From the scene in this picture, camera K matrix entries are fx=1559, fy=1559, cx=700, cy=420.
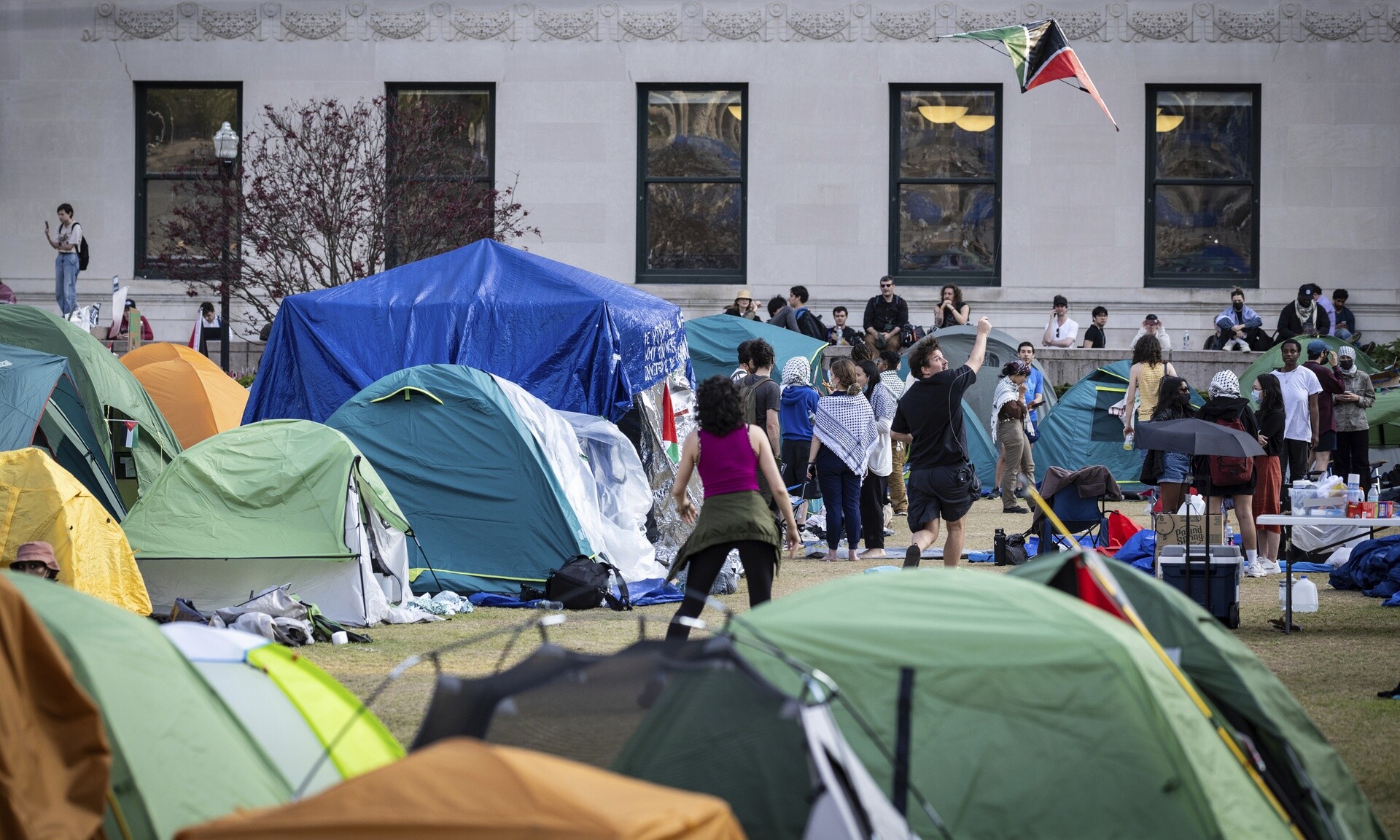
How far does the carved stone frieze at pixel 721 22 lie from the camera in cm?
2498

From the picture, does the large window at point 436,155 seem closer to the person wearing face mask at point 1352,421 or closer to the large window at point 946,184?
the large window at point 946,184

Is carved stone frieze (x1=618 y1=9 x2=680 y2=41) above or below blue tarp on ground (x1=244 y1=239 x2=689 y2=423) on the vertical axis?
above

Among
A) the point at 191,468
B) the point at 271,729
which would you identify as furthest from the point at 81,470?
the point at 271,729

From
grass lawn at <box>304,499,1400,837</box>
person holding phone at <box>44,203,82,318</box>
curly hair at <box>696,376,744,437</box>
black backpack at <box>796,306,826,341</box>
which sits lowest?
grass lawn at <box>304,499,1400,837</box>

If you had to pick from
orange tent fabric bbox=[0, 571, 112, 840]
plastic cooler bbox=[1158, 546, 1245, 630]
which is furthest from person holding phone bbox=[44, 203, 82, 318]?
orange tent fabric bbox=[0, 571, 112, 840]

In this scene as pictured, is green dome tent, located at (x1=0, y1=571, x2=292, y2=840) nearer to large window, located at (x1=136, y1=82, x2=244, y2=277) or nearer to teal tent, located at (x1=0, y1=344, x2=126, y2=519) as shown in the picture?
teal tent, located at (x1=0, y1=344, x2=126, y2=519)

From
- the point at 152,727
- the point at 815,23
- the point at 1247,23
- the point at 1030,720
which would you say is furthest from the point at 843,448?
the point at 1247,23

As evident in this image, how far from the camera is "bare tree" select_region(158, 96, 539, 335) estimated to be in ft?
67.3

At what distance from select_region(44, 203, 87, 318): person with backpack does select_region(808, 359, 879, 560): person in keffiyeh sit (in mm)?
13306

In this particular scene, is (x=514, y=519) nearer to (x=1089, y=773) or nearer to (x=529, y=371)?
(x=529, y=371)

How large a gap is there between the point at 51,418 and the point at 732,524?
735 centimetres

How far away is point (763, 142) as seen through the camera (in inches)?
995

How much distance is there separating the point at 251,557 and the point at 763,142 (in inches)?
645

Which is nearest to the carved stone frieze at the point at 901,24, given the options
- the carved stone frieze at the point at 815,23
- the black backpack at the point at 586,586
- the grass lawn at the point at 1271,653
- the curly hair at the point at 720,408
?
the carved stone frieze at the point at 815,23
